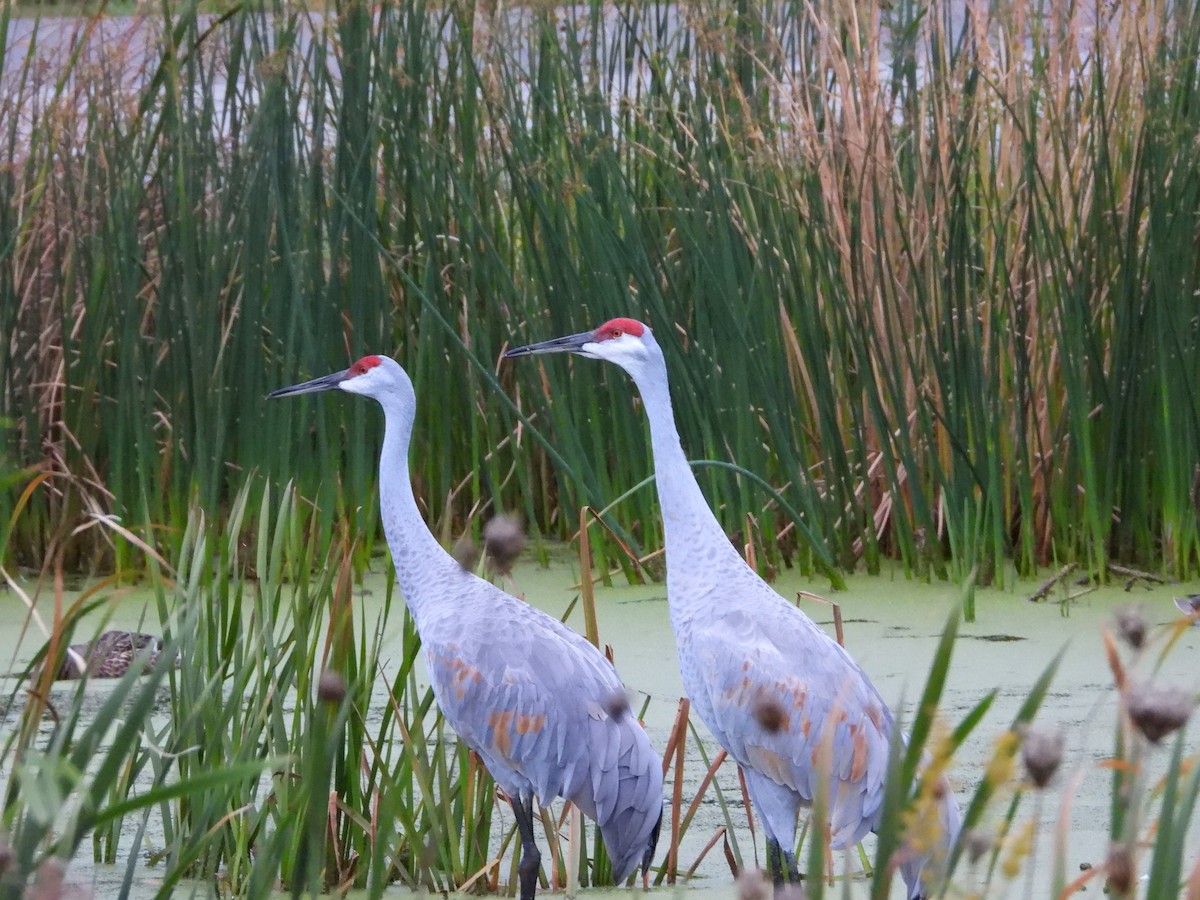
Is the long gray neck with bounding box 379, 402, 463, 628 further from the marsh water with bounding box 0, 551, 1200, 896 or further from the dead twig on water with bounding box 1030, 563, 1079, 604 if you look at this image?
the dead twig on water with bounding box 1030, 563, 1079, 604

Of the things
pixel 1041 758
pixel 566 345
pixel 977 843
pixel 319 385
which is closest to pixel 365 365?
pixel 319 385

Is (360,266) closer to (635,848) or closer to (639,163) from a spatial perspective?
(639,163)

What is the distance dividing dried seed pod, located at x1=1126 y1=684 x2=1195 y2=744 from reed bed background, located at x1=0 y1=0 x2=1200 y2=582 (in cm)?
301

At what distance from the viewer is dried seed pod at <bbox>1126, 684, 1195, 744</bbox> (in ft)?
3.51

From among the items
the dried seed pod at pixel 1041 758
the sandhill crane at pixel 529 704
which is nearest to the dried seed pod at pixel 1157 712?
the dried seed pod at pixel 1041 758

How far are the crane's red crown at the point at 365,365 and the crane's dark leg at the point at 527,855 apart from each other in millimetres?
993

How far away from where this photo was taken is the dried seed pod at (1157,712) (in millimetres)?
1068

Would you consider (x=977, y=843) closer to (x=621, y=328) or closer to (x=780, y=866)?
(x=780, y=866)

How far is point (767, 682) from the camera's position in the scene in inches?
103

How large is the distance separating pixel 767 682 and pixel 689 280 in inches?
86.3

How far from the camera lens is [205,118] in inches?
169

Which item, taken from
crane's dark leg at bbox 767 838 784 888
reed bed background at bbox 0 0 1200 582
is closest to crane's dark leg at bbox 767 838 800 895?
crane's dark leg at bbox 767 838 784 888

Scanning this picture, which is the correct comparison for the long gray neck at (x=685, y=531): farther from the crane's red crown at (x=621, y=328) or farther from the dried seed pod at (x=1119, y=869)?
the dried seed pod at (x=1119, y=869)

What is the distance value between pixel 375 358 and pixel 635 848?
49.2 inches
